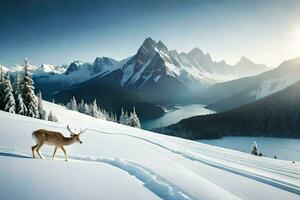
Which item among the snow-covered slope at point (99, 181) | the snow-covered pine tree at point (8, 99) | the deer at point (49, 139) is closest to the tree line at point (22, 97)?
the snow-covered pine tree at point (8, 99)

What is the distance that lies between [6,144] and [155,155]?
9.03m

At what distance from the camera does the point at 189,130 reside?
185125mm

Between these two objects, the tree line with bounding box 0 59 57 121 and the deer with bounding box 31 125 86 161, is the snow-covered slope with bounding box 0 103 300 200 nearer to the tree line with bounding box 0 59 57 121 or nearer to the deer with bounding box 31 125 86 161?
the deer with bounding box 31 125 86 161

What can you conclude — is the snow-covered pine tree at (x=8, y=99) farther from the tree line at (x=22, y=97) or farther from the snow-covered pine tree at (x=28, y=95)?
the snow-covered pine tree at (x=28, y=95)

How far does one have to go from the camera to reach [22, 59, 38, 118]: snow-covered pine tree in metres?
52.2

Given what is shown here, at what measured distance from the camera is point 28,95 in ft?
175

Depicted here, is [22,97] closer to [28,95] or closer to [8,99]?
[28,95]

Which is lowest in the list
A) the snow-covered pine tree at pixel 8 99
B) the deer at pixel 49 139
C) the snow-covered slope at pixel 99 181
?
the snow-covered slope at pixel 99 181

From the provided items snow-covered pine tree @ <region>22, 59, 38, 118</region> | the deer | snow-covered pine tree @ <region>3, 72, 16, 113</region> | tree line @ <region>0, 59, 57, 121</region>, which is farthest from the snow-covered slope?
snow-covered pine tree @ <region>22, 59, 38, 118</region>

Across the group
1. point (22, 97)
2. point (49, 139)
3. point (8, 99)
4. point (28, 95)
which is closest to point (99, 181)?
point (49, 139)

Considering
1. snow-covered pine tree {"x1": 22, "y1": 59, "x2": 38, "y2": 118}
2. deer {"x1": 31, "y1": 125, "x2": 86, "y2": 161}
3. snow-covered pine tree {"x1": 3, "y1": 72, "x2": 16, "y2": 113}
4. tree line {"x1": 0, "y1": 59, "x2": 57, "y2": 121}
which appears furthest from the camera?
snow-covered pine tree {"x1": 22, "y1": 59, "x2": 38, "y2": 118}

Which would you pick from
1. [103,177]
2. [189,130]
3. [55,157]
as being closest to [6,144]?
[55,157]

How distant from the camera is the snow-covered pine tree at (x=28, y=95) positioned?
171 feet

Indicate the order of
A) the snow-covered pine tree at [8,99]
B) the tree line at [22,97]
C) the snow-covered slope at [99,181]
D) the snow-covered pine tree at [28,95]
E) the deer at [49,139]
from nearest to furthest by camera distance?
the snow-covered slope at [99,181] → the deer at [49,139] → the snow-covered pine tree at [8,99] → the tree line at [22,97] → the snow-covered pine tree at [28,95]
